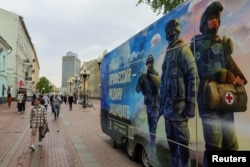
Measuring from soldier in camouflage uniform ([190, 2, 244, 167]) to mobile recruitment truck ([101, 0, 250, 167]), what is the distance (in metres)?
0.09

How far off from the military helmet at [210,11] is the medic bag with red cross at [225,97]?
792mm

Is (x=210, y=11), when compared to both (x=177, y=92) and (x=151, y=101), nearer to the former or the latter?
(x=177, y=92)

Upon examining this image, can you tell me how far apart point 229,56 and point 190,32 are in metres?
1.05

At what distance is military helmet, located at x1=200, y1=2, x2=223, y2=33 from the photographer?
13.2 ft

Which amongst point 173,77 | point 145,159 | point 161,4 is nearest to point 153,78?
point 173,77

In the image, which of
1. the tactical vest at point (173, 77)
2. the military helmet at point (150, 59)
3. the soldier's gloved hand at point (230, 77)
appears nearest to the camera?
the soldier's gloved hand at point (230, 77)

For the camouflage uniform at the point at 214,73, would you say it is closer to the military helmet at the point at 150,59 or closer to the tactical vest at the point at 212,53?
the tactical vest at the point at 212,53

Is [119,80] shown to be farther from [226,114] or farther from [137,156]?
[226,114]

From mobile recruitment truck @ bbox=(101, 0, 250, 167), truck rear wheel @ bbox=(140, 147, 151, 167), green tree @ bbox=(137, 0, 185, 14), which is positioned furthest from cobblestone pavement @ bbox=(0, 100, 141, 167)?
green tree @ bbox=(137, 0, 185, 14)

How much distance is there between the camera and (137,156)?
8.27 metres

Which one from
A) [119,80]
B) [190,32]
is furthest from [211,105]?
[119,80]

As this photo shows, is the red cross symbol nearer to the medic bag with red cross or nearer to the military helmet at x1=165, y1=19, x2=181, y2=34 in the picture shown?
the medic bag with red cross

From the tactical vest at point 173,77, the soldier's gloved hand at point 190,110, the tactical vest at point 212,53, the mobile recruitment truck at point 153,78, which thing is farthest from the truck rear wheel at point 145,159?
the tactical vest at point 212,53

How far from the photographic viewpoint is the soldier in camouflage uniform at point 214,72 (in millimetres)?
3818
